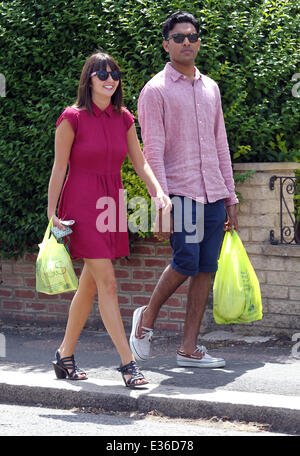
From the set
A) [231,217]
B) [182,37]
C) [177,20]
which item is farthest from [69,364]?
[177,20]

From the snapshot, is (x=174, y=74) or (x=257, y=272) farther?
(x=257, y=272)

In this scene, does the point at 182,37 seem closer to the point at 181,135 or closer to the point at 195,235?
the point at 181,135

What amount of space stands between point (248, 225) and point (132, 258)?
41.7 inches

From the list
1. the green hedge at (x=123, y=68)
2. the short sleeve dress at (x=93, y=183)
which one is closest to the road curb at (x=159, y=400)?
the short sleeve dress at (x=93, y=183)

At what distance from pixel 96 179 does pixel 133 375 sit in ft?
3.93

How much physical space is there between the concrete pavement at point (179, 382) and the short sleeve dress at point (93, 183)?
A: 85cm

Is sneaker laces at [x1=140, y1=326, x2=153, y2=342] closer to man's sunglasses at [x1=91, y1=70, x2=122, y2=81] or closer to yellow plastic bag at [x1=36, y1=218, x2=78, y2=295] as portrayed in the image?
yellow plastic bag at [x1=36, y1=218, x2=78, y2=295]

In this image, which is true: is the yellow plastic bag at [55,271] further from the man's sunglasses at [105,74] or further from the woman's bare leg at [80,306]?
the man's sunglasses at [105,74]

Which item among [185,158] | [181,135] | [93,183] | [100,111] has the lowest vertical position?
[93,183]

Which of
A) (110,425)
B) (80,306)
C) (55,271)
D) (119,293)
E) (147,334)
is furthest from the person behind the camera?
(119,293)

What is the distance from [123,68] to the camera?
24.2 feet

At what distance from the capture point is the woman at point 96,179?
17.8 ft

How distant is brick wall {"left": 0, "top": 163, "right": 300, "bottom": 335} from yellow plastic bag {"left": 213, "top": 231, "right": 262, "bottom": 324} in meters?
0.96

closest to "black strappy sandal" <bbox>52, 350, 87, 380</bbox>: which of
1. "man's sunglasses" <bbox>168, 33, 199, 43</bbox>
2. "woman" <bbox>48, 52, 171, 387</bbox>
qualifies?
"woman" <bbox>48, 52, 171, 387</bbox>
